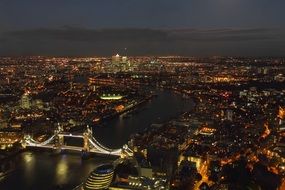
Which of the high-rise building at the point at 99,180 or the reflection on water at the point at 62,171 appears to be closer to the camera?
the high-rise building at the point at 99,180

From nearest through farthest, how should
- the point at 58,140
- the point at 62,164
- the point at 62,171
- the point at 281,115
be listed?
the point at 62,171, the point at 62,164, the point at 58,140, the point at 281,115

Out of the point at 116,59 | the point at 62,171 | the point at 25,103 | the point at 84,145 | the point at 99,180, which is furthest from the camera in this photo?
the point at 116,59

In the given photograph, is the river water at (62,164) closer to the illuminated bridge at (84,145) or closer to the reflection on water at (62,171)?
the reflection on water at (62,171)

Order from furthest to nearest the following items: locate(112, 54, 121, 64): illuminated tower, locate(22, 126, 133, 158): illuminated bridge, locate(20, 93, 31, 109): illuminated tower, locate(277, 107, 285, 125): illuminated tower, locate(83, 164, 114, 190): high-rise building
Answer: locate(112, 54, 121, 64): illuminated tower → locate(20, 93, 31, 109): illuminated tower → locate(277, 107, 285, 125): illuminated tower → locate(22, 126, 133, 158): illuminated bridge → locate(83, 164, 114, 190): high-rise building

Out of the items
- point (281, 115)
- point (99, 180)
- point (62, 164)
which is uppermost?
point (99, 180)

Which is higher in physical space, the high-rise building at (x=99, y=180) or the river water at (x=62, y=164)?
the high-rise building at (x=99, y=180)

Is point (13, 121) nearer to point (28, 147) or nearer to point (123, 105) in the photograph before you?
point (28, 147)

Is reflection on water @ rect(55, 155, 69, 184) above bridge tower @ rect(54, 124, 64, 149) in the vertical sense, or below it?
below

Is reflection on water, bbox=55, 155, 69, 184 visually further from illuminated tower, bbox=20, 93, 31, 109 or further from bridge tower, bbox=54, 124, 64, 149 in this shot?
illuminated tower, bbox=20, 93, 31, 109

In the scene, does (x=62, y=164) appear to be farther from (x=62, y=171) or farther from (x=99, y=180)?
(x=99, y=180)

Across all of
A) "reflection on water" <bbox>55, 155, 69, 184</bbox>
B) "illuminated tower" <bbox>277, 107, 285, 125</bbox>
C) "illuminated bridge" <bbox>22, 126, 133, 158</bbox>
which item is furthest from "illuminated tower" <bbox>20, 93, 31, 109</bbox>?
"illuminated tower" <bbox>277, 107, 285, 125</bbox>

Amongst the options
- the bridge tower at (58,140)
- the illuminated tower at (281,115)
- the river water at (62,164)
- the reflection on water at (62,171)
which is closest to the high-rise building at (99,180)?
the river water at (62,164)

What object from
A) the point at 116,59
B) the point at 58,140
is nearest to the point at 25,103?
the point at 58,140

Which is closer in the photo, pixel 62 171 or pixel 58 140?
pixel 62 171
